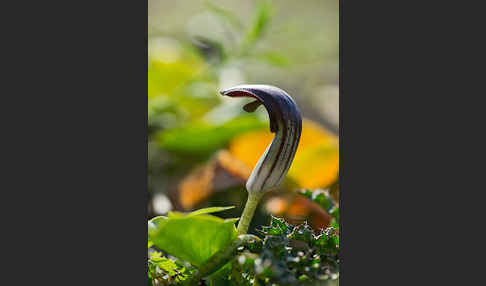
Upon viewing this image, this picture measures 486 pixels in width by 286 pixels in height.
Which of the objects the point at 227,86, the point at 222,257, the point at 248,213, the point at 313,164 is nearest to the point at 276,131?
the point at 248,213

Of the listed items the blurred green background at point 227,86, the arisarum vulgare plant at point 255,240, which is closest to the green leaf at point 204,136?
the blurred green background at point 227,86

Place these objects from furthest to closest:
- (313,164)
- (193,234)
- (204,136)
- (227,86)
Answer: (227,86) → (204,136) → (313,164) → (193,234)

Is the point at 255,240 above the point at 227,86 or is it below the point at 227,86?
below

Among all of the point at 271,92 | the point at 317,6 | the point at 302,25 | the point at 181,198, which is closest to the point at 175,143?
the point at 181,198

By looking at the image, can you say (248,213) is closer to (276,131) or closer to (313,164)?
(276,131)

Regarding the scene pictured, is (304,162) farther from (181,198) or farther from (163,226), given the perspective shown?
(163,226)

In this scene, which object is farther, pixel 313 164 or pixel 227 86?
pixel 227 86
